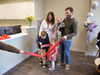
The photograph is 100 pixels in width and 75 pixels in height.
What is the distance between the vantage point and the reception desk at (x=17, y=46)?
7.13 feet

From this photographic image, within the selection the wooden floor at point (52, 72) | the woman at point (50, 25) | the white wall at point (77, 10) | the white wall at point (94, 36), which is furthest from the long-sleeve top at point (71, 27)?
the white wall at point (77, 10)

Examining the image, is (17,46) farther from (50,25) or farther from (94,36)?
(94,36)

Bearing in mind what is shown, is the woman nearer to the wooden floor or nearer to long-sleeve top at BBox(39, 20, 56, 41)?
long-sleeve top at BBox(39, 20, 56, 41)

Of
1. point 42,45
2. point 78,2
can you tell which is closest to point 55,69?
point 42,45

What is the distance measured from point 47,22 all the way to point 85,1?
199 centimetres

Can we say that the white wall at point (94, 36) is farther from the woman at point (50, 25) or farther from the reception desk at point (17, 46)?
the reception desk at point (17, 46)

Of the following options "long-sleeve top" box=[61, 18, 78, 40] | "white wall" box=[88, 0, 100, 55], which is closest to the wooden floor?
"white wall" box=[88, 0, 100, 55]

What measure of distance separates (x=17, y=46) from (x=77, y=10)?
2739 millimetres

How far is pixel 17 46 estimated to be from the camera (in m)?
2.58

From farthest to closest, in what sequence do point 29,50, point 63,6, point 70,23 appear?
point 63,6 < point 29,50 < point 70,23

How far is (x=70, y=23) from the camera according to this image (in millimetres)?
2088

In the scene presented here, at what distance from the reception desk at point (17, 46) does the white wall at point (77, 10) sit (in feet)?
4.70

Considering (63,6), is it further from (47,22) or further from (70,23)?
(70,23)

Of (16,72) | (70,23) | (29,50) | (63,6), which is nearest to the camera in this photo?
(70,23)
